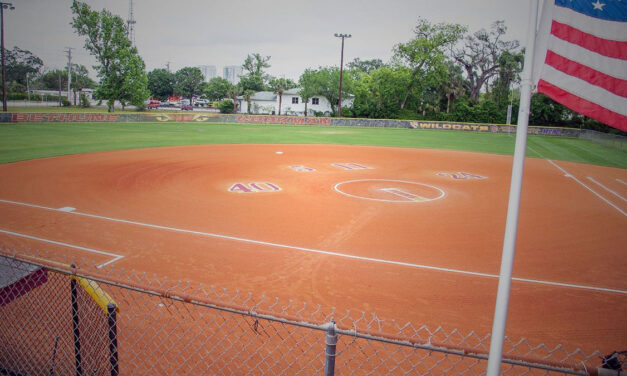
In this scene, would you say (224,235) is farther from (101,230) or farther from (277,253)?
(101,230)

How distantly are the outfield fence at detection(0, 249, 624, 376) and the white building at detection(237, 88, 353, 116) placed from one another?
77.6m

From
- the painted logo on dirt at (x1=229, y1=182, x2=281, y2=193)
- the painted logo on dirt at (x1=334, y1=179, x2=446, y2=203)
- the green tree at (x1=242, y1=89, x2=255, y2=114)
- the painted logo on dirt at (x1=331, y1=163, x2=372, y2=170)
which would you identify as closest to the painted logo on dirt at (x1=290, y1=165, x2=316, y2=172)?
the painted logo on dirt at (x1=331, y1=163, x2=372, y2=170)

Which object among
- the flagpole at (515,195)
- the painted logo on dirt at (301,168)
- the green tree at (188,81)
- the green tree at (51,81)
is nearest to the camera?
the flagpole at (515,195)

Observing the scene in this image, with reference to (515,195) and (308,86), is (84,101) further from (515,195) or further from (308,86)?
(515,195)

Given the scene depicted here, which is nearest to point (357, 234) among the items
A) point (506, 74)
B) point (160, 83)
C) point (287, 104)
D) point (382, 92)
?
point (382, 92)

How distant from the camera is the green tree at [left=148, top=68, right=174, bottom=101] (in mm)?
109650

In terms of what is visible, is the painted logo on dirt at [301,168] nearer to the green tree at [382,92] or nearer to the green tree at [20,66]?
the green tree at [382,92]

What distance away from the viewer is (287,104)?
87625 mm

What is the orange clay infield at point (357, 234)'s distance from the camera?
7.77m

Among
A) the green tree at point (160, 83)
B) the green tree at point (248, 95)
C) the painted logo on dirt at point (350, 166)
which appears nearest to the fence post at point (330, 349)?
the painted logo on dirt at point (350, 166)

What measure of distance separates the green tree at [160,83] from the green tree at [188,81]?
5.67 ft

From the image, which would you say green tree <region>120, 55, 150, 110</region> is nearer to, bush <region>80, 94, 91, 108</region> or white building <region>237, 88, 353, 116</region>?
white building <region>237, 88, 353, 116</region>

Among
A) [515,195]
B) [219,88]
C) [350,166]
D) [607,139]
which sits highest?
[219,88]

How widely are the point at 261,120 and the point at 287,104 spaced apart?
29955mm
